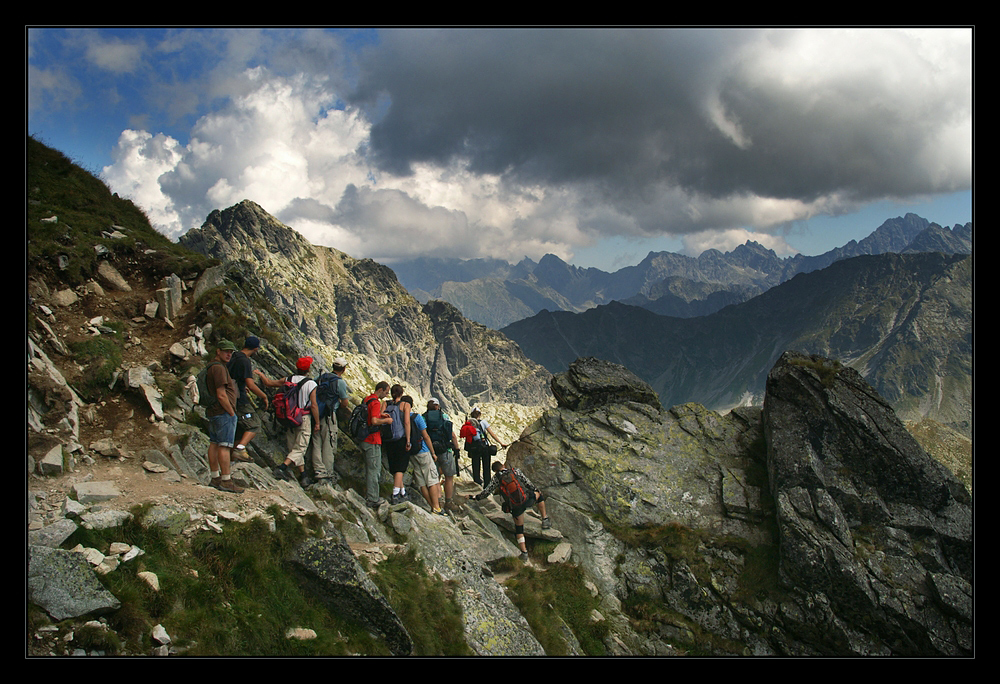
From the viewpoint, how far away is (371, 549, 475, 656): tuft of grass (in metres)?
11.2

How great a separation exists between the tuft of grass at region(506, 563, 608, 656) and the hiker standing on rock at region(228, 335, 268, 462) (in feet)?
30.6

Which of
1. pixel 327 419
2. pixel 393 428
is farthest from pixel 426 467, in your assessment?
pixel 327 419

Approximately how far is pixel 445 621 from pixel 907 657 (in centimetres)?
1485

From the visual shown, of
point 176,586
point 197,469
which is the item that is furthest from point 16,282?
point 176,586

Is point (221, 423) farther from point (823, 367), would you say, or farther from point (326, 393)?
point (823, 367)

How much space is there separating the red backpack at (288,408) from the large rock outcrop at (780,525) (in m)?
11.8

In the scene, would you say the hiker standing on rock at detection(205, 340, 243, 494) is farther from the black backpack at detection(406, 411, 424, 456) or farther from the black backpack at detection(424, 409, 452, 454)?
the black backpack at detection(424, 409, 452, 454)

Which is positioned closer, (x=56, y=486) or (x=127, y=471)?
(x=56, y=486)

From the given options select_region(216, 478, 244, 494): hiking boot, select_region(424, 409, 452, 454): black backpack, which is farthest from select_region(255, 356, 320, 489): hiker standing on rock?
select_region(424, 409, 452, 454): black backpack

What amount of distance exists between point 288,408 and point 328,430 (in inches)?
69.0

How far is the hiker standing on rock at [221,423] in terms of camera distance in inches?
503

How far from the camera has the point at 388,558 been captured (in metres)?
13.0

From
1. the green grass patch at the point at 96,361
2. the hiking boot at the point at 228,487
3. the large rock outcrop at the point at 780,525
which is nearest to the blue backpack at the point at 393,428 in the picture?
the hiking boot at the point at 228,487

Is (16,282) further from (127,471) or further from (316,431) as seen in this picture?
(316,431)
